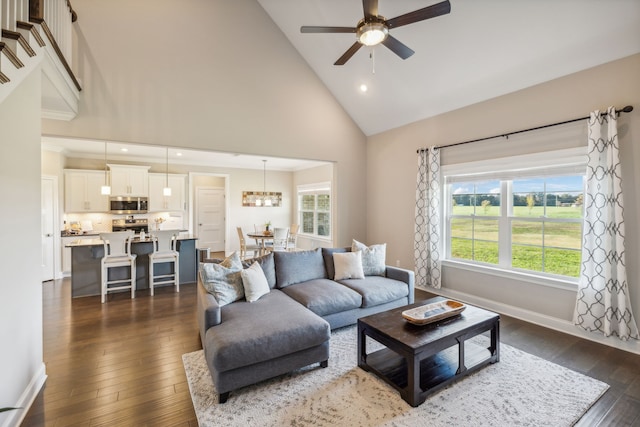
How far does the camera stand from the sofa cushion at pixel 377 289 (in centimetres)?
342

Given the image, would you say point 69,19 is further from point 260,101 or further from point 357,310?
point 357,310

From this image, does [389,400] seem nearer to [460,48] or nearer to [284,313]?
[284,313]

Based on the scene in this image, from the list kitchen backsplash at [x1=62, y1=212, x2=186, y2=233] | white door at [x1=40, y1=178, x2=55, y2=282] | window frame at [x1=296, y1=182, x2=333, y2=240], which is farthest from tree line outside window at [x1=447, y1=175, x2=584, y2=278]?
white door at [x1=40, y1=178, x2=55, y2=282]

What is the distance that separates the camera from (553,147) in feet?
11.2

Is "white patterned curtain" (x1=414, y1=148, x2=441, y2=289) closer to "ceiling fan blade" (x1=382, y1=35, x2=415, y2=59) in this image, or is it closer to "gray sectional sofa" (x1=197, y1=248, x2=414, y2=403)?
"gray sectional sofa" (x1=197, y1=248, x2=414, y2=403)

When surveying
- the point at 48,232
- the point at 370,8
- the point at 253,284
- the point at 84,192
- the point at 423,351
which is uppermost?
the point at 370,8

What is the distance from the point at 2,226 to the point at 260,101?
3.67 metres

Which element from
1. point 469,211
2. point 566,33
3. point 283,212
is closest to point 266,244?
point 283,212

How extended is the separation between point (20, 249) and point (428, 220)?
15.4ft

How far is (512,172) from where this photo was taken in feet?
12.7

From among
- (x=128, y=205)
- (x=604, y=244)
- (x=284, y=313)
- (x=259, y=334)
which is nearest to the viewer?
(x=259, y=334)

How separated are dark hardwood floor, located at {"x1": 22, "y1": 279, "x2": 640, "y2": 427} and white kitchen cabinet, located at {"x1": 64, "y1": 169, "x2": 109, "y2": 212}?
2.88m

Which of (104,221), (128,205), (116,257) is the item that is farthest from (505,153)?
(104,221)

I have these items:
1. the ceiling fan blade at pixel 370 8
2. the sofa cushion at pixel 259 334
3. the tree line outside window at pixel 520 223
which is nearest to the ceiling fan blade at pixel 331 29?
the ceiling fan blade at pixel 370 8
